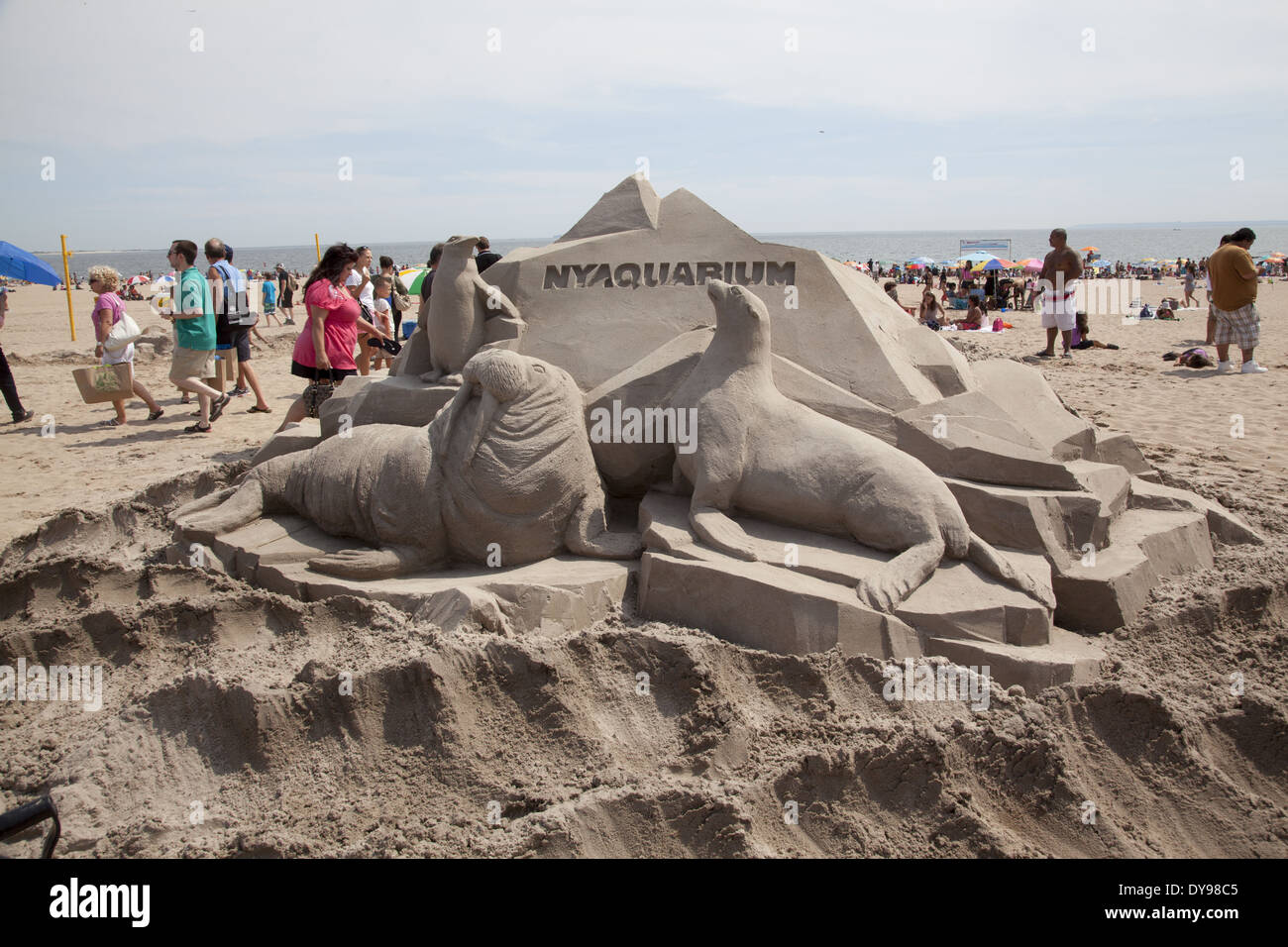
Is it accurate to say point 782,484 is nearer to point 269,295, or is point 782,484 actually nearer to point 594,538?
point 594,538

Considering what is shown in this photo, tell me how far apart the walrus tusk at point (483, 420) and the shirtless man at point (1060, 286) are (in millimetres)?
7736

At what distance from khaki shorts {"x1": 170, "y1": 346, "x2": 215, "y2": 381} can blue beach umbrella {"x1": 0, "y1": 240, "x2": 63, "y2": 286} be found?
18.4ft

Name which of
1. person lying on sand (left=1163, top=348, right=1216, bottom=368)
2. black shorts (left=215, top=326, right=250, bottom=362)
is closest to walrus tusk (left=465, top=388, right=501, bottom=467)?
black shorts (left=215, top=326, right=250, bottom=362)

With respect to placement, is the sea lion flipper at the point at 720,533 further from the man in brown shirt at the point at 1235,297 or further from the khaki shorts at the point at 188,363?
the man in brown shirt at the point at 1235,297

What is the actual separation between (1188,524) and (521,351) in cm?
318

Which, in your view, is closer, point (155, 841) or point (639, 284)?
point (155, 841)

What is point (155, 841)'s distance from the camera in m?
2.56

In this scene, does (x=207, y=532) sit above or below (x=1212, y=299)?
below

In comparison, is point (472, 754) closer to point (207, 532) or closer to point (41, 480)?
point (207, 532)

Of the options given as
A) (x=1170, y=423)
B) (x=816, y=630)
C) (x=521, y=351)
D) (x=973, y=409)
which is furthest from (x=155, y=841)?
(x=1170, y=423)

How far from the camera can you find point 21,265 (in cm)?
1165

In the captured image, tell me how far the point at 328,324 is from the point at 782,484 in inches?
161


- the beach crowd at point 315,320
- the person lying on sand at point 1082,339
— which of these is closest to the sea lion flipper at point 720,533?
the beach crowd at point 315,320

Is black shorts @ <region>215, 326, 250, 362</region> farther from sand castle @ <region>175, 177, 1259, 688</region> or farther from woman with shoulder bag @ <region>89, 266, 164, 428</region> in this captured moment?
sand castle @ <region>175, 177, 1259, 688</region>
